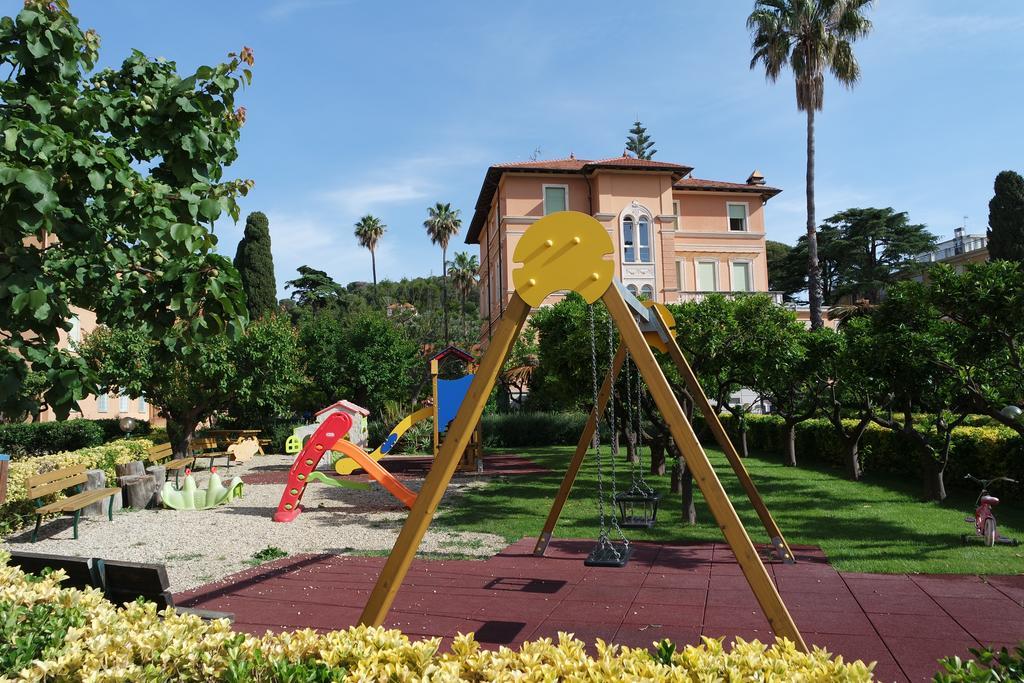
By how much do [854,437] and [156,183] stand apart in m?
16.0

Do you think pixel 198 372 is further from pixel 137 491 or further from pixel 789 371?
pixel 789 371

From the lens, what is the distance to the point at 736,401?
34906 millimetres

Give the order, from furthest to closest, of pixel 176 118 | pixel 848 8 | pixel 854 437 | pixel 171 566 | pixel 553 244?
pixel 848 8, pixel 854 437, pixel 171 566, pixel 553 244, pixel 176 118

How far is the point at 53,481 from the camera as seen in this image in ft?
35.3

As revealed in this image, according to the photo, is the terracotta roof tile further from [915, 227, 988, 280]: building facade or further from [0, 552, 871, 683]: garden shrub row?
[0, 552, 871, 683]: garden shrub row

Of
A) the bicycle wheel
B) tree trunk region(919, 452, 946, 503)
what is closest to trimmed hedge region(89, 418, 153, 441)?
tree trunk region(919, 452, 946, 503)

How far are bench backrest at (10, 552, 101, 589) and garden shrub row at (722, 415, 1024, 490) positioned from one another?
1395 centimetres

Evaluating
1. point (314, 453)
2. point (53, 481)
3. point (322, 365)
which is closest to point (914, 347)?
point (314, 453)

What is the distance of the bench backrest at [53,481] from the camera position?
9.81 meters

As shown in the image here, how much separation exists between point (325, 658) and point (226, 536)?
8.20m

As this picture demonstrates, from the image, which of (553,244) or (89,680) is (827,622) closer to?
(553,244)

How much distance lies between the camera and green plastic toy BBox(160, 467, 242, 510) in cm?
1322

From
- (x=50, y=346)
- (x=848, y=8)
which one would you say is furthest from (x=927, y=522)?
(x=848, y=8)

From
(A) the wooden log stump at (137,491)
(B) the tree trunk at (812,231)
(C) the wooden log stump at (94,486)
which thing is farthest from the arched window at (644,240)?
(C) the wooden log stump at (94,486)
